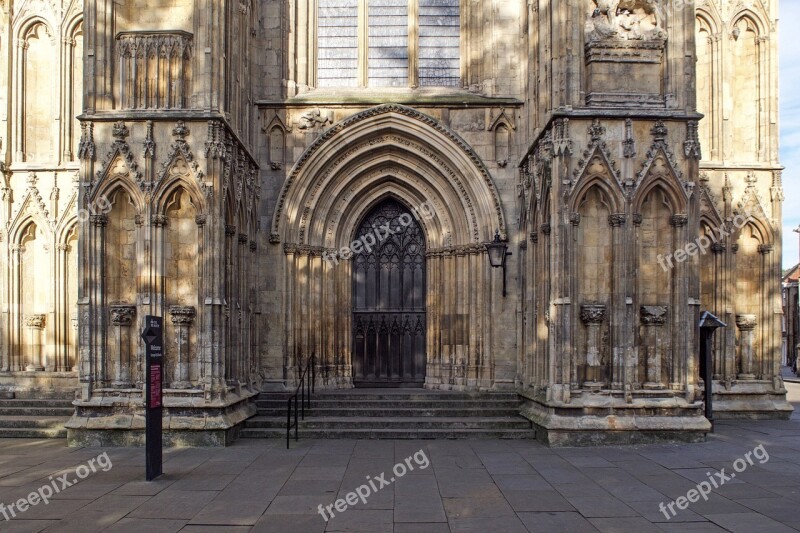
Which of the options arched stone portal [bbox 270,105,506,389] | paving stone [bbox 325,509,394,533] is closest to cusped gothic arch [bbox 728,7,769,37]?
arched stone portal [bbox 270,105,506,389]

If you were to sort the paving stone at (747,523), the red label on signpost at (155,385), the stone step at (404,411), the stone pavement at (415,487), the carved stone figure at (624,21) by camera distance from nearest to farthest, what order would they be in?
1. the paving stone at (747,523)
2. the stone pavement at (415,487)
3. the red label on signpost at (155,385)
4. the carved stone figure at (624,21)
5. the stone step at (404,411)

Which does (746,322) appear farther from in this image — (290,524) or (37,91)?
(37,91)

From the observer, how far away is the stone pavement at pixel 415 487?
24.1ft

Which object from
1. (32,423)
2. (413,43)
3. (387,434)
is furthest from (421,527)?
(413,43)

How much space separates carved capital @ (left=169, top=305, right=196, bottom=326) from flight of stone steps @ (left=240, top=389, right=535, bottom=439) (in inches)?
85.9

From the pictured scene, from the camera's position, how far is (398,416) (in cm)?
1316

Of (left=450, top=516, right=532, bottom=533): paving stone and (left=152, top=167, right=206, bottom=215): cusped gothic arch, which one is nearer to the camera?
(left=450, top=516, right=532, bottom=533): paving stone

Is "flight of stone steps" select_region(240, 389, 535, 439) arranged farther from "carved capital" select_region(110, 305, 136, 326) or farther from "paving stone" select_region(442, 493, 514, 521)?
"paving stone" select_region(442, 493, 514, 521)

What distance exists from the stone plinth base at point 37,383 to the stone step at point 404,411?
417 cm

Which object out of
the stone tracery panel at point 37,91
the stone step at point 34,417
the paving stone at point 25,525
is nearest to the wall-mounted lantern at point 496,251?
the stone step at point 34,417

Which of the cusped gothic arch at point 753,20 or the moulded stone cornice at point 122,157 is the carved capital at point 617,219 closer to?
the cusped gothic arch at point 753,20

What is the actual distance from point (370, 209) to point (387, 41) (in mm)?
3630

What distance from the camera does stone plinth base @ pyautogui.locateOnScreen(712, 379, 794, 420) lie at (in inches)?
577

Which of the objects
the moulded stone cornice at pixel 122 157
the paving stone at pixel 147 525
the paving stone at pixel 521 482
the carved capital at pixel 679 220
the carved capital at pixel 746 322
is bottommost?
the paving stone at pixel 521 482
